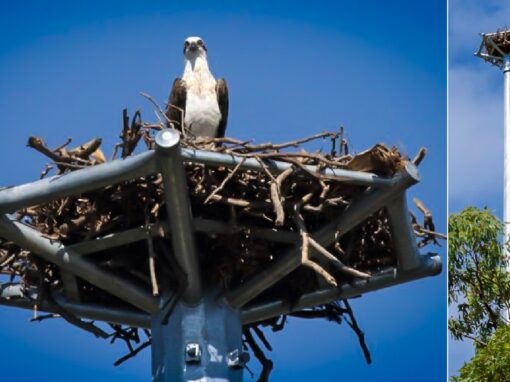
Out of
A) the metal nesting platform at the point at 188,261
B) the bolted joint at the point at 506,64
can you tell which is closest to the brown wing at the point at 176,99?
the metal nesting platform at the point at 188,261

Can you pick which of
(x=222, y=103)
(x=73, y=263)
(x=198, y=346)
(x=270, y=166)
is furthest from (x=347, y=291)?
(x=73, y=263)

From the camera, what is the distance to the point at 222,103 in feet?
40.2

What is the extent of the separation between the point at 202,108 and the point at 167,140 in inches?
94.8

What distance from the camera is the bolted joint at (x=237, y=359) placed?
35.5 ft

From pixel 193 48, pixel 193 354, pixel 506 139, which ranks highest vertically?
pixel 506 139

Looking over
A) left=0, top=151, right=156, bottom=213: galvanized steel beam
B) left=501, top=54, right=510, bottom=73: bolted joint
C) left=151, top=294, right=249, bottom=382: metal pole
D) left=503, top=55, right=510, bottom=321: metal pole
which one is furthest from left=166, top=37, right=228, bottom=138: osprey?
left=501, top=54, right=510, bottom=73: bolted joint

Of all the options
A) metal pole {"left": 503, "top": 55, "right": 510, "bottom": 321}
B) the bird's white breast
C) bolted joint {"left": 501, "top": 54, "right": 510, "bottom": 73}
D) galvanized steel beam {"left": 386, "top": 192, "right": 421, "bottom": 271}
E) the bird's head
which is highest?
bolted joint {"left": 501, "top": 54, "right": 510, "bottom": 73}

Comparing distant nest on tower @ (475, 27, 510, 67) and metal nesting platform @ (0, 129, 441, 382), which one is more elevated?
distant nest on tower @ (475, 27, 510, 67)

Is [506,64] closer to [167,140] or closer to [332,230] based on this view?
[332,230]

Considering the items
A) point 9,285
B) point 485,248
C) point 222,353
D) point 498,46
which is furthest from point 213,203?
point 498,46

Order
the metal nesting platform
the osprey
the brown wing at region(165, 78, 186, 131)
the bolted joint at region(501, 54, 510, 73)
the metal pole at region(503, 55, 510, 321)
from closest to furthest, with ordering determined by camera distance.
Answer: the metal nesting platform
the brown wing at region(165, 78, 186, 131)
the osprey
the metal pole at region(503, 55, 510, 321)
the bolted joint at region(501, 54, 510, 73)

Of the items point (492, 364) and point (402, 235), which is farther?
point (492, 364)

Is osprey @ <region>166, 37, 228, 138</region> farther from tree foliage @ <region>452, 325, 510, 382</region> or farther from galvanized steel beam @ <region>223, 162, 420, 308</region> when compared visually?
tree foliage @ <region>452, 325, 510, 382</region>

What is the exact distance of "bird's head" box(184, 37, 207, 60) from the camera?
41.5 feet
